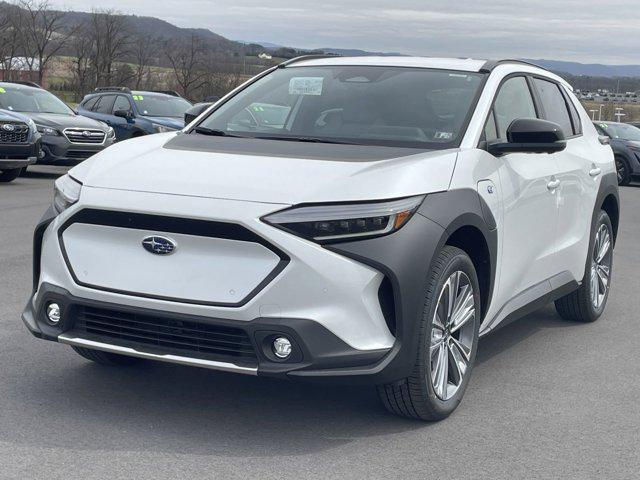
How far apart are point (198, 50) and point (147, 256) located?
10112 centimetres

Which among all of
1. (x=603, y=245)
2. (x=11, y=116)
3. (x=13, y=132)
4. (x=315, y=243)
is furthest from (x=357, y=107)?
(x=11, y=116)

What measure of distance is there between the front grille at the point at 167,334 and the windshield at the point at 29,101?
15.0 meters

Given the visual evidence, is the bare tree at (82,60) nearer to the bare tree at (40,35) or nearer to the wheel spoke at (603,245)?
the bare tree at (40,35)

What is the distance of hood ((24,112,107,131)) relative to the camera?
18.2 metres

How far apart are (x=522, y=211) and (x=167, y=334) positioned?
2.19 metres

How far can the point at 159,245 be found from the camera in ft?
14.3

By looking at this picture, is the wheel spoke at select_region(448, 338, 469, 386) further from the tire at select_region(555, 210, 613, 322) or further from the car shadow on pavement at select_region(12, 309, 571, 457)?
the tire at select_region(555, 210, 613, 322)

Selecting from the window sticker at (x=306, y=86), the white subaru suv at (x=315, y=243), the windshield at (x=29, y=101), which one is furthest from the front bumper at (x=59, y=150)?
the white subaru suv at (x=315, y=243)

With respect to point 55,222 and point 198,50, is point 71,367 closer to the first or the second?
point 55,222

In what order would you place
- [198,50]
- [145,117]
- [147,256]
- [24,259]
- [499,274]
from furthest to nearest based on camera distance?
[198,50], [145,117], [24,259], [499,274], [147,256]

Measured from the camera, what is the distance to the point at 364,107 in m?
5.61

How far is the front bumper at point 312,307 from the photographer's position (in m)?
4.17

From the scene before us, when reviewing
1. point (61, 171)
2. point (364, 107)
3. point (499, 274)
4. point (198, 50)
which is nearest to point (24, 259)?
point (364, 107)

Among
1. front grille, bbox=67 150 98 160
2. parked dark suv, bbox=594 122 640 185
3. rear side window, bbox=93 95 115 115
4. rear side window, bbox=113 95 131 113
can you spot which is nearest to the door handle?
front grille, bbox=67 150 98 160
